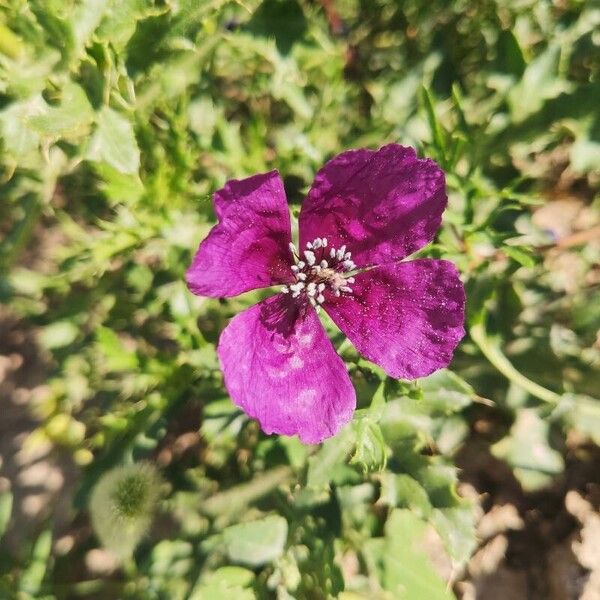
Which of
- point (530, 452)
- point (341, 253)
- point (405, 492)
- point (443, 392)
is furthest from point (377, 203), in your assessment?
point (530, 452)

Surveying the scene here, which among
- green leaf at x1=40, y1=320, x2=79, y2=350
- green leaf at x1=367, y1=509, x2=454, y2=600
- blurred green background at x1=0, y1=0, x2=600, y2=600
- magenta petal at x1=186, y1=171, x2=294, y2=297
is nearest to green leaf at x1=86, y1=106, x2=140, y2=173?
blurred green background at x1=0, y1=0, x2=600, y2=600

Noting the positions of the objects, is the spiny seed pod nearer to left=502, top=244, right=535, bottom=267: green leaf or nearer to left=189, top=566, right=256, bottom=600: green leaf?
left=189, top=566, right=256, bottom=600: green leaf

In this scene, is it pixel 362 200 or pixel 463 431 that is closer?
pixel 362 200

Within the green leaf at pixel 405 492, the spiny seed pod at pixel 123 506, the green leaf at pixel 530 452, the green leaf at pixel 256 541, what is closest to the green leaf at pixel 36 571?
the spiny seed pod at pixel 123 506

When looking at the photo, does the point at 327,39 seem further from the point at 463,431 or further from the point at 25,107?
the point at 463,431

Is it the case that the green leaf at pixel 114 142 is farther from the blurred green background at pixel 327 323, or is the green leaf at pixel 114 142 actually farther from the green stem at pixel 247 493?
the green stem at pixel 247 493

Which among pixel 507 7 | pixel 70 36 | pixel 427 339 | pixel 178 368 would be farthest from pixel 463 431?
pixel 70 36

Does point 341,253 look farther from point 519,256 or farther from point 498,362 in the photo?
point 498,362
